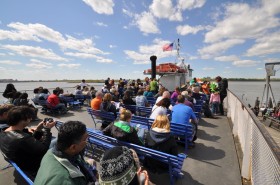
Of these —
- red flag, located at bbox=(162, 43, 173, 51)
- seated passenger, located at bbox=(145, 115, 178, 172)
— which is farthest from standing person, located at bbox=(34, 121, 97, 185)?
red flag, located at bbox=(162, 43, 173, 51)

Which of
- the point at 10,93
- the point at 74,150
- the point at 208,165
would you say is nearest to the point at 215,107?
the point at 208,165

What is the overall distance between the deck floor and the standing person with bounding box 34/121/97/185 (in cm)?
207

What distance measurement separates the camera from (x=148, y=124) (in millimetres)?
4812

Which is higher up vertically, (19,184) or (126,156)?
(126,156)

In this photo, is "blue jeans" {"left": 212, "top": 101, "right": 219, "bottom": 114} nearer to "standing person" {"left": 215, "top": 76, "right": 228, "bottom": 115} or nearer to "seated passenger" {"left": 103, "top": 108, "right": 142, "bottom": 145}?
"standing person" {"left": 215, "top": 76, "right": 228, "bottom": 115}

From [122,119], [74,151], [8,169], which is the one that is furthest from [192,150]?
[8,169]

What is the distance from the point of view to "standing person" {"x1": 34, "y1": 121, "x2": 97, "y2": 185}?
1333mm

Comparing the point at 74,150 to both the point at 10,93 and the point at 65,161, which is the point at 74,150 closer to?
the point at 65,161

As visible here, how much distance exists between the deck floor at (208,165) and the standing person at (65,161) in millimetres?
2068

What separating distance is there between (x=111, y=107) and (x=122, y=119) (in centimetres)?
252

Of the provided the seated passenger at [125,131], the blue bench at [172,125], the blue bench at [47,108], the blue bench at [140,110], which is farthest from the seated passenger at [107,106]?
the blue bench at [47,108]

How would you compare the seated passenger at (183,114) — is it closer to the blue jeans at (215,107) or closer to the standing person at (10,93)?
the blue jeans at (215,107)

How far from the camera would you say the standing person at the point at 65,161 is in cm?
133

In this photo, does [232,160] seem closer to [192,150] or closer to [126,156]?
[192,150]
